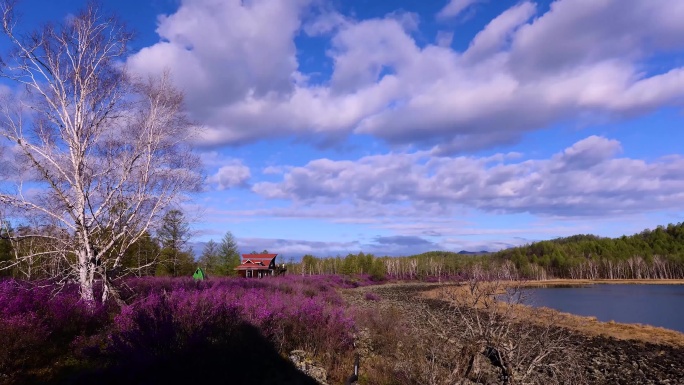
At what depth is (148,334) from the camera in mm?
7551

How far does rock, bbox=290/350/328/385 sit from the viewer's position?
9531 mm

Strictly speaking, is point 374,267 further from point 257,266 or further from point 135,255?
point 135,255

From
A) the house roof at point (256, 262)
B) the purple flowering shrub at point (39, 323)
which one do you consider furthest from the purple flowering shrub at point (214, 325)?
the house roof at point (256, 262)

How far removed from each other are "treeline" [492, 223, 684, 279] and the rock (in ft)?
308

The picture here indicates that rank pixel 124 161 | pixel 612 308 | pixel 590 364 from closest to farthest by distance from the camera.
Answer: pixel 124 161 < pixel 590 364 < pixel 612 308

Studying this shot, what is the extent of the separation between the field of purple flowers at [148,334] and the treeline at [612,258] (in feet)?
305

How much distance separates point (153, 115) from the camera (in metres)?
14.4

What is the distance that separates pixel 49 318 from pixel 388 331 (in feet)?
32.9

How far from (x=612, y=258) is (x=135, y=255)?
5186 inches

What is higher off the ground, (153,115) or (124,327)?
(153,115)

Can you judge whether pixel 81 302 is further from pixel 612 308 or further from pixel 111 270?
pixel 612 308

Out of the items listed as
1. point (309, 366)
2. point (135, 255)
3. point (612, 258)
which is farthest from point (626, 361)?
point (612, 258)

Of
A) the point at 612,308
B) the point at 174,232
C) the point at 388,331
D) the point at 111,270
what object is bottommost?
the point at 612,308

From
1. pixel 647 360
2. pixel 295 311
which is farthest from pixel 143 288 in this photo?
pixel 647 360
